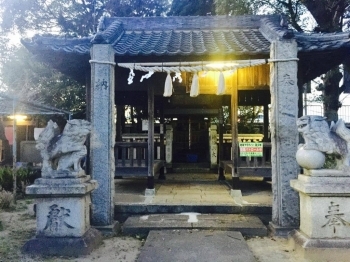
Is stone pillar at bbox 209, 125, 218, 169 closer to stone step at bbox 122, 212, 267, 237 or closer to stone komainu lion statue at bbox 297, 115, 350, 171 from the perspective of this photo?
stone step at bbox 122, 212, 267, 237

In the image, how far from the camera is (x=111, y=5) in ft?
64.8

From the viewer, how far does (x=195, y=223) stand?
6.80 m

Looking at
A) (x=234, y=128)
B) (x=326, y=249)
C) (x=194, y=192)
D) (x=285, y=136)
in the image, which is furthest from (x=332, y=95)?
(x=326, y=249)

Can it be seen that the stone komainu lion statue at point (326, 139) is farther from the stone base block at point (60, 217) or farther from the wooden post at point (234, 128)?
the stone base block at point (60, 217)

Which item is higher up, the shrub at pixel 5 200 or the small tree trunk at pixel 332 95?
the small tree trunk at pixel 332 95

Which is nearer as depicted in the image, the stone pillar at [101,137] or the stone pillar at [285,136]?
the stone pillar at [285,136]

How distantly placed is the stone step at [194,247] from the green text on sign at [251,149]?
291 centimetres

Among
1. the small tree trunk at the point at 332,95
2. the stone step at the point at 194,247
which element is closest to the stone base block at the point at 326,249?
the stone step at the point at 194,247

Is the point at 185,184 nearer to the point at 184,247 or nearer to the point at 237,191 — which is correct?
the point at 237,191

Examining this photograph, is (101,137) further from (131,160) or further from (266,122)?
(266,122)

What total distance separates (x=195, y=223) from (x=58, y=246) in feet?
9.00

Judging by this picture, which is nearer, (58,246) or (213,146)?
(58,246)

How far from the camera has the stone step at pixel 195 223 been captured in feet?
21.8

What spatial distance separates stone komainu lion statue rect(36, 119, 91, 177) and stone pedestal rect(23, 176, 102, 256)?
17cm
